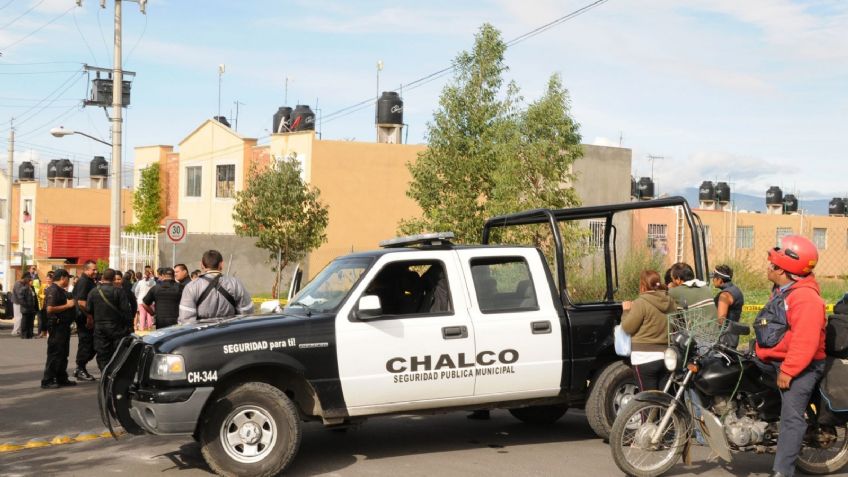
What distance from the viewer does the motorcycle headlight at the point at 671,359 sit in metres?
7.81

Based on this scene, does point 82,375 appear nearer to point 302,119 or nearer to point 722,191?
point 302,119

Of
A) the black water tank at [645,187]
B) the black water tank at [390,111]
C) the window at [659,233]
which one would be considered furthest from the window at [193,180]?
the black water tank at [645,187]

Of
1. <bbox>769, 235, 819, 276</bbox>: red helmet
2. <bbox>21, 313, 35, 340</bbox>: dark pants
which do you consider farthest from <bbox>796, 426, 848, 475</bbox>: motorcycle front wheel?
<bbox>21, 313, 35, 340</bbox>: dark pants

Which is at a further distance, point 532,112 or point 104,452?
point 532,112

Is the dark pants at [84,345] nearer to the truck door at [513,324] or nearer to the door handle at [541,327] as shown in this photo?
the truck door at [513,324]

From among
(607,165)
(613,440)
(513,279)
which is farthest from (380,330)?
(607,165)

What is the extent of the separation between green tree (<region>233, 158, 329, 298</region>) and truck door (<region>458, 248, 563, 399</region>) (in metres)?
22.0

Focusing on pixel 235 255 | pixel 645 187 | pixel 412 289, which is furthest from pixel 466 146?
pixel 645 187

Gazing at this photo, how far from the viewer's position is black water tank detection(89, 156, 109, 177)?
227 ft

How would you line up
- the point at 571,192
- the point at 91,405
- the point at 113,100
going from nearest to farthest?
the point at 91,405
the point at 571,192
the point at 113,100

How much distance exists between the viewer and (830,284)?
21.1 metres

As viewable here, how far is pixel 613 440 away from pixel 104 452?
4768 millimetres

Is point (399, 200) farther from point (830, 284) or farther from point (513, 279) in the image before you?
point (513, 279)

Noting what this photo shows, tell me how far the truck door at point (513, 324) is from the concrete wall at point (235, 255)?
1196 inches
